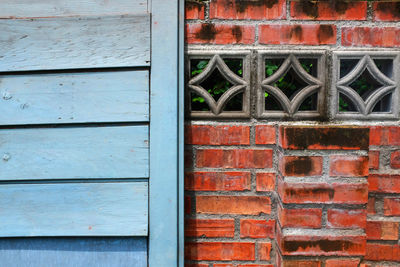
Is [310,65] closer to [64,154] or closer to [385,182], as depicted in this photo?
[385,182]

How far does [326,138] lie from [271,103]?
9.6 inches

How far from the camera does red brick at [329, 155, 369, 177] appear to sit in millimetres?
898

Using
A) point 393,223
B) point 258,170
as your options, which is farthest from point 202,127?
point 393,223

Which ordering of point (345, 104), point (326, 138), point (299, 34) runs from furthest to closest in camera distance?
point (345, 104) < point (299, 34) < point (326, 138)

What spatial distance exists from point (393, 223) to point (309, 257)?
385 mm

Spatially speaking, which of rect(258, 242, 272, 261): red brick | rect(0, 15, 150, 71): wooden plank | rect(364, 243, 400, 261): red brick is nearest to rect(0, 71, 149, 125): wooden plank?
rect(0, 15, 150, 71): wooden plank

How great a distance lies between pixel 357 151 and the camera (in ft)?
2.94

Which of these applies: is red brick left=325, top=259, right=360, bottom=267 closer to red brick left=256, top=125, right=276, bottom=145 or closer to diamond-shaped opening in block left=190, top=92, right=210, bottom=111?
red brick left=256, top=125, right=276, bottom=145

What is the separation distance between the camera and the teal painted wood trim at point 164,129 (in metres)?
0.93

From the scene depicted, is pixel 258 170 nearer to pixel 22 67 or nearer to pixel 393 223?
pixel 393 223

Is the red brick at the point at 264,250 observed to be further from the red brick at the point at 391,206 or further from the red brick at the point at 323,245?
the red brick at the point at 391,206

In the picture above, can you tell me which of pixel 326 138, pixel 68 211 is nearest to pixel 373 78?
pixel 326 138

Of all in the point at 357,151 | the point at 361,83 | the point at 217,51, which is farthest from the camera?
the point at 361,83

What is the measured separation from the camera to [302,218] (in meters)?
0.92
